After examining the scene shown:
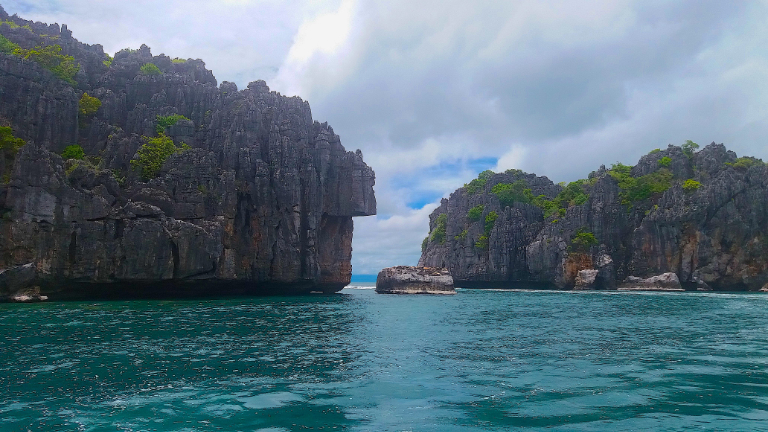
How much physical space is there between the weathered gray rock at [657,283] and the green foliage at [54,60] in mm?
89189

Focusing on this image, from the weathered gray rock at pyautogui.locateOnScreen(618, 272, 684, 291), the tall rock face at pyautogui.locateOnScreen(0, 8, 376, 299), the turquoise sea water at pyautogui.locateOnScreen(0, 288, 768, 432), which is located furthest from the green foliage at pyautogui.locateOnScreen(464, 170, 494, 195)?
the turquoise sea water at pyautogui.locateOnScreen(0, 288, 768, 432)

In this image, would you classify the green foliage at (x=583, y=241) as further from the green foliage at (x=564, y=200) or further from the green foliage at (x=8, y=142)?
the green foliage at (x=8, y=142)

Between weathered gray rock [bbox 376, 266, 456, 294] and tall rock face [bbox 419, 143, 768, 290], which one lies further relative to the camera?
tall rock face [bbox 419, 143, 768, 290]

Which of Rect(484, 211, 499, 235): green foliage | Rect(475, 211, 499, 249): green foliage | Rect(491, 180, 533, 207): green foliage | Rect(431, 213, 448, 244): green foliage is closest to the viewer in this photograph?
Rect(475, 211, 499, 249): green foliage

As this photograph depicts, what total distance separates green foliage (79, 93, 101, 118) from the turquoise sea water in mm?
40857

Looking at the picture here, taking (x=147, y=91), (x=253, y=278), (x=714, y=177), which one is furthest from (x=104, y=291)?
(x=714, y=177)

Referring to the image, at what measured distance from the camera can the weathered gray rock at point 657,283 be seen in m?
84.4

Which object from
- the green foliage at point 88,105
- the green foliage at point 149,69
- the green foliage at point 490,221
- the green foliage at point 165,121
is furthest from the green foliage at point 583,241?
the green foliage at point 88,105

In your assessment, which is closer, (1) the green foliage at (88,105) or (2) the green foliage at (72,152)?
(2) the green foliage at (72,152)

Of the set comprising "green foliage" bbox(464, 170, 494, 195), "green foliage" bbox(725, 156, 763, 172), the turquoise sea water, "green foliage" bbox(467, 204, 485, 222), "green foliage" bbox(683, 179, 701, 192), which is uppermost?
"green foliage" bbox(464, 170, 494, 195)

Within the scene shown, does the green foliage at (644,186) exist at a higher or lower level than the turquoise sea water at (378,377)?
higher

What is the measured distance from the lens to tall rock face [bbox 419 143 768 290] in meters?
85.8

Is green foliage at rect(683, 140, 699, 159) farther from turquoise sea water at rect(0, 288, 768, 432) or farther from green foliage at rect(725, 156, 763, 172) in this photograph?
turquoise sea water at rect(0, 288, 768, 432)

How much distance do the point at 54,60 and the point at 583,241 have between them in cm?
8693
